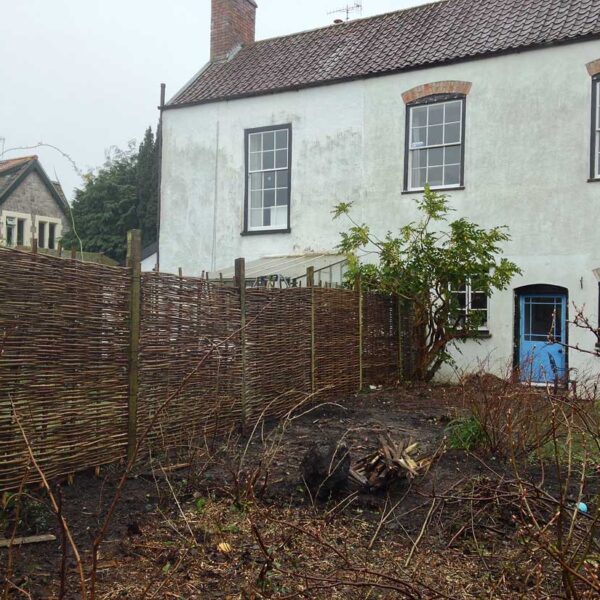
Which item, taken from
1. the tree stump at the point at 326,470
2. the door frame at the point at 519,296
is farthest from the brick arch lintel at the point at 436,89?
the tree stump at the point at 326,470

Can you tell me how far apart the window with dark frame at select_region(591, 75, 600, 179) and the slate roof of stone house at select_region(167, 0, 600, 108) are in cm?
93

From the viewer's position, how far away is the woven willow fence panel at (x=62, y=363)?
5098mm

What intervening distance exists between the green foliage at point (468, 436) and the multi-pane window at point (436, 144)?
808cm

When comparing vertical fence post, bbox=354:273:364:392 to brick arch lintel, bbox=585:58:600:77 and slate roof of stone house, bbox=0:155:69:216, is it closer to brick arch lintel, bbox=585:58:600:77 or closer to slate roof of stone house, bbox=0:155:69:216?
brick arch lintel, bbox=585:58:600:77

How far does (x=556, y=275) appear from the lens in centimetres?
1293

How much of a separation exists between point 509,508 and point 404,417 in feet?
14.2

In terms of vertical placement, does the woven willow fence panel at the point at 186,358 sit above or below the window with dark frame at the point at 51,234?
below

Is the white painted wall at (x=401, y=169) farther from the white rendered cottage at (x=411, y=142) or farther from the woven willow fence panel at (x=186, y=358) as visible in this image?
the woven willow fence panel at (x=186, y=358)

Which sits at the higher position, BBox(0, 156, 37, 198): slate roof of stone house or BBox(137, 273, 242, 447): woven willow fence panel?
BBox(0, 156, 37, 198): slate roof of stone house

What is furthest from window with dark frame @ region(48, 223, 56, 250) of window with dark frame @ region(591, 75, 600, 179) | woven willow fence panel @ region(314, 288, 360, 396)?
window with dark frame @ region(591, 75, 600, 179)

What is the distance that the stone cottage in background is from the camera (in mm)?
30312

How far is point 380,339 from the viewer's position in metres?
12.4

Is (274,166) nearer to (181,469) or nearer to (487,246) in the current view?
(487,246)

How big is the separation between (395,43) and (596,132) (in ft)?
17.2
